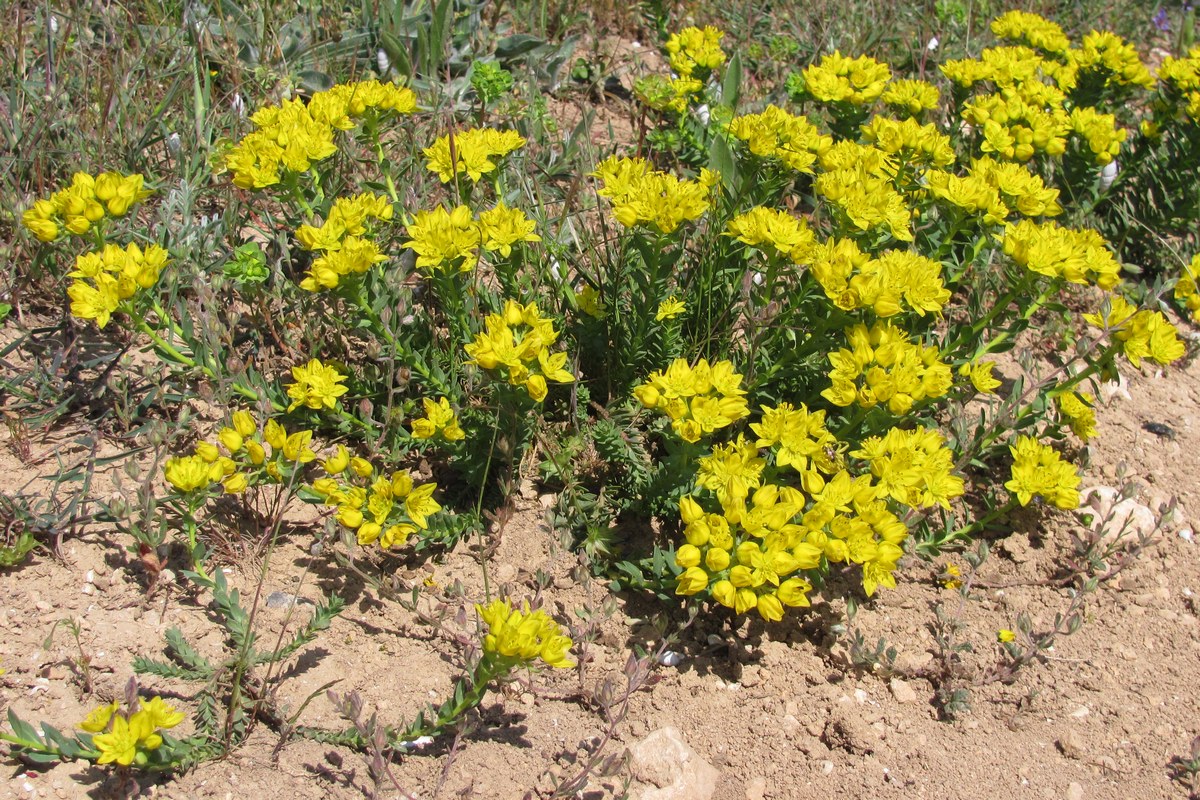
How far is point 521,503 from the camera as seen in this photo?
309 centimetres

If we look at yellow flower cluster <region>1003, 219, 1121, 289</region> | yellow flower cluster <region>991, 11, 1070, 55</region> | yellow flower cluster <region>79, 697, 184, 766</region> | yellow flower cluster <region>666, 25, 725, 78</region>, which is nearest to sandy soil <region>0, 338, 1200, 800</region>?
yellow flower cluster <region>79, 697, 184, 766</region>

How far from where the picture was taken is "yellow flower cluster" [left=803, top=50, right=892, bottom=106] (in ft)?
11.6

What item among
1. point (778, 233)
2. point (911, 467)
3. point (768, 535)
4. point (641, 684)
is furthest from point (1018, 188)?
point (641, 684)

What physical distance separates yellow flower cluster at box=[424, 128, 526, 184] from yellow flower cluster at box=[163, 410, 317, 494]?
2.88ft

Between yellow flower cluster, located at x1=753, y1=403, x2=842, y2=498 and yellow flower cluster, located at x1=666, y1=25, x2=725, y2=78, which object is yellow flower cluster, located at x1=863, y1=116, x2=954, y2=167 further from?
yellow flower cluster, located at x1=753, y1=403, x2=842, y2=498

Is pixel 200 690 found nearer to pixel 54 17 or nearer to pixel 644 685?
pixel 644 685

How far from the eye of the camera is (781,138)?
2992mm

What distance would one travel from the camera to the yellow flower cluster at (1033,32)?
13.9 ft

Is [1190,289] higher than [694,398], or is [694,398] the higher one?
[694,398]

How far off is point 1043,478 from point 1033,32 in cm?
230

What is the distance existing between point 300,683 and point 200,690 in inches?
9.2

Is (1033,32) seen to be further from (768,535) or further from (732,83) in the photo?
(768,535)

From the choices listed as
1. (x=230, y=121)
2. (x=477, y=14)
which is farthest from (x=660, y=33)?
(x=230, y=121)

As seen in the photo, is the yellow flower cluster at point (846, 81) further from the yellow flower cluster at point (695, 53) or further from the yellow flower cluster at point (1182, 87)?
the yellow flower cluster at point (1182, 87)
